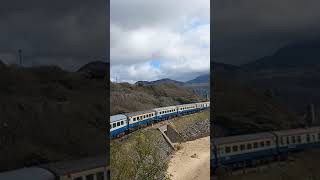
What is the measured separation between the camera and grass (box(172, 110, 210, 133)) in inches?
1312

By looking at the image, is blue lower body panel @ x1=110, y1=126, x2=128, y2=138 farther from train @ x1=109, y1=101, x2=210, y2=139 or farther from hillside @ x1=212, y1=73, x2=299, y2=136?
hillside @ x1=212, y1=73, x2=299, y2=136

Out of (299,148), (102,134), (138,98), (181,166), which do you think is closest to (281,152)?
(299,148)

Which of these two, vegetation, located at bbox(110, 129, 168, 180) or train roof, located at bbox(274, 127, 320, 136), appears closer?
train roof, located at bbox(274, 127, 320, 136)

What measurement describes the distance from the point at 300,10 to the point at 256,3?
86 cm

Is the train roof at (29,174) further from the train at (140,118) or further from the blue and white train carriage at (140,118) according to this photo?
the blue and white train carriage at (140,118)

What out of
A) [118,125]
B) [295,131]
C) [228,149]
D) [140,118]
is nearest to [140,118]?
[140,118]

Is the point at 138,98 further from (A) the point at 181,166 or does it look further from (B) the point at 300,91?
(B) the point at 300,91

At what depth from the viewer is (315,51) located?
8.27m

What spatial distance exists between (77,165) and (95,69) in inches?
73.3

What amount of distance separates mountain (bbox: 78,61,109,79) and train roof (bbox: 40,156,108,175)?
1604 millimetres

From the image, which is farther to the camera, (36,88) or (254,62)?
(254,62)

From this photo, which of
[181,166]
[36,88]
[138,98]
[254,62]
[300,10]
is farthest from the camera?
[138,98]

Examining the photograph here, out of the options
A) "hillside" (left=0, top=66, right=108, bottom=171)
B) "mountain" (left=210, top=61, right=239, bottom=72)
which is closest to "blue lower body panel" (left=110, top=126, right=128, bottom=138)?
"hillside" (left=0, top=66, right=108, bottom=171)

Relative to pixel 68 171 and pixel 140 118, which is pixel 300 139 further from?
pixel 140 118
